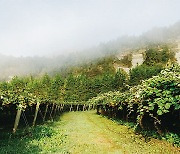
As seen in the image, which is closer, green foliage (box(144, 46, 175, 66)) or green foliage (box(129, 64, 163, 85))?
green foliage (box(129, 64, 163, 85))

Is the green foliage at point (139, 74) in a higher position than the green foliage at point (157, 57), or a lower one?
lower

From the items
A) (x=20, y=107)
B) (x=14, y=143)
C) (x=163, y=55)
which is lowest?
(x=14, y=143)

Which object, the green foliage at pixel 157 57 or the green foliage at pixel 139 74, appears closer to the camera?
the green foliage at pixel 139 74

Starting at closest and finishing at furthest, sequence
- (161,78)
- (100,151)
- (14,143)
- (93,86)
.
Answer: (161,78) < (100,151) < (14,143) < (93,86)

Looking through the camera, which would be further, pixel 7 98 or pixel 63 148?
pixel 7 98

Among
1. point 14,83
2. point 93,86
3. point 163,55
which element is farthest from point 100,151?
point 163,55

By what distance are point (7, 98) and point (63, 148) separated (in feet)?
19.6

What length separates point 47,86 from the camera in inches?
4173

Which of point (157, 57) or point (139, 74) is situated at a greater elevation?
point (157, 57)

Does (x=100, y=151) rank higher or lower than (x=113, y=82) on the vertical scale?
lower

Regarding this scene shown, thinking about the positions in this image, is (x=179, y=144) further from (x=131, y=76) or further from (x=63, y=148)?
(x=131, y=76)

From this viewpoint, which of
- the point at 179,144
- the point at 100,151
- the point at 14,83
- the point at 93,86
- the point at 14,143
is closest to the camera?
the point at 100,151

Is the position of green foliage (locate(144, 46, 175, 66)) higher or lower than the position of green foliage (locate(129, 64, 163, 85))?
higher

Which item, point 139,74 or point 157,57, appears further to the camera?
point 157,57
